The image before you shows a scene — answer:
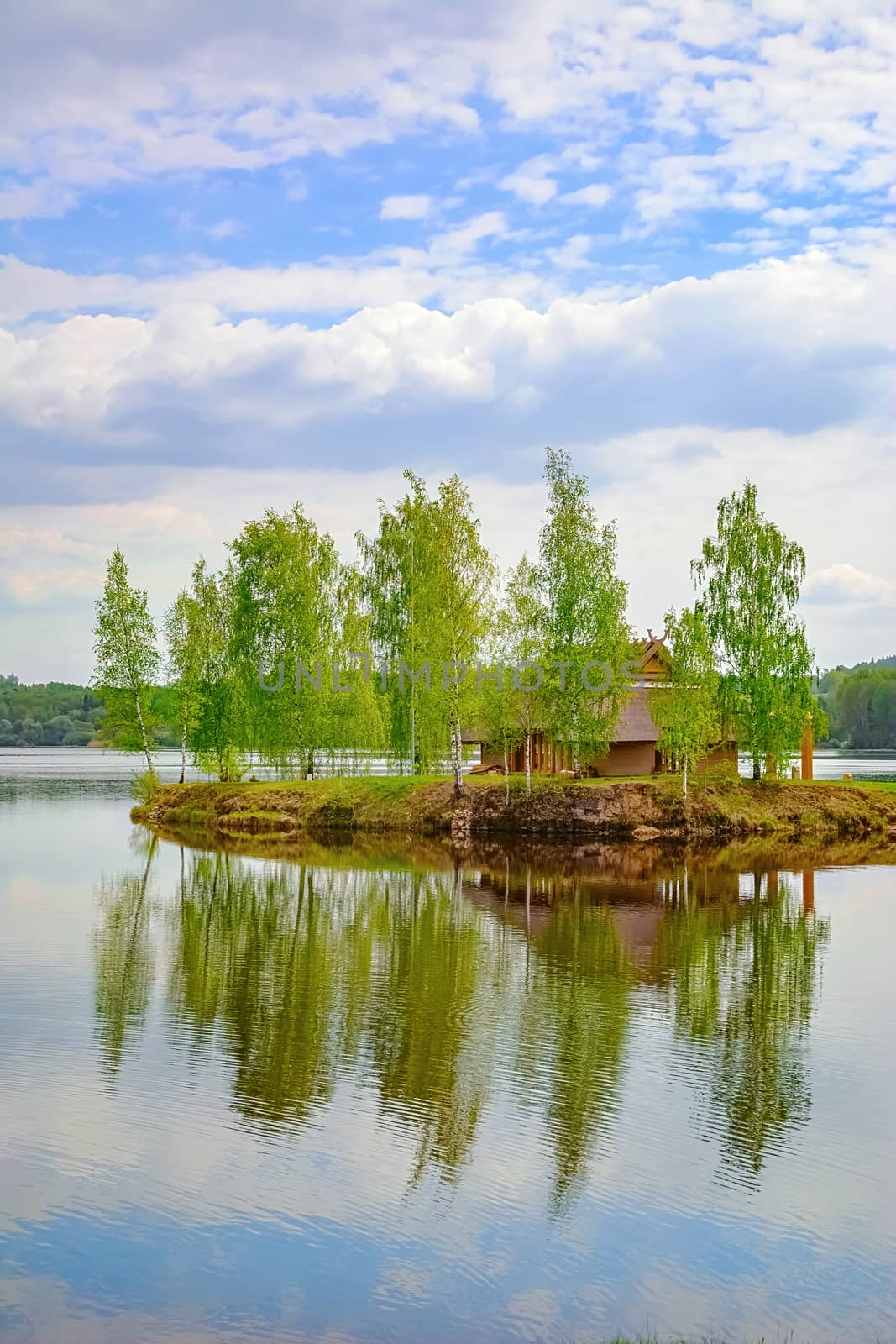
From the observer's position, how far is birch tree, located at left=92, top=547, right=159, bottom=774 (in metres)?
52.7

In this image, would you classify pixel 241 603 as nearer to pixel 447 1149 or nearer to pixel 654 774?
pixel 654 774

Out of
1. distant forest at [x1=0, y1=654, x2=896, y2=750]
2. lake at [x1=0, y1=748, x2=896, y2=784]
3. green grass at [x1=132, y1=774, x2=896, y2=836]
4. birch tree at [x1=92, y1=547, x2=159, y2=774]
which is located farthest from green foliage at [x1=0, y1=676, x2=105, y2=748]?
green grass at [x1=132, y1=774, x2=896, y2=836]

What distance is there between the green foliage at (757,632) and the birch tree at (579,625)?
3.53m

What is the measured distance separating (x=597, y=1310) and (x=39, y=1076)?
21.1 ft

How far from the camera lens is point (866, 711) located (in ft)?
424

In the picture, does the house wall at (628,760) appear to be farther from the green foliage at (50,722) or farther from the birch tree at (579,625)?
the green foliage at (50,722)

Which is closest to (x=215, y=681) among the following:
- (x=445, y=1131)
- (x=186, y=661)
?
(x=186, y=661)

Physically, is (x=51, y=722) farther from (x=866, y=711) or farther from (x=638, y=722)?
(x=638, y=722)

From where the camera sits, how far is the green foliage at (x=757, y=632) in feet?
139

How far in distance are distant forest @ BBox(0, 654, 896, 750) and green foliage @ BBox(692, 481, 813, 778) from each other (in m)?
59.7

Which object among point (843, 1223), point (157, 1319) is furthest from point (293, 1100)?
point (843, 1223)

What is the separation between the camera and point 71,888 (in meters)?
25.6

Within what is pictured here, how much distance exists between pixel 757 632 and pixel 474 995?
30.0 m

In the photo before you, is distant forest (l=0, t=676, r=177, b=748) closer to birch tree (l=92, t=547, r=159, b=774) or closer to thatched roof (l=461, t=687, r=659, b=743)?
birch tree (l=92, t=547, r=159, b=774)
